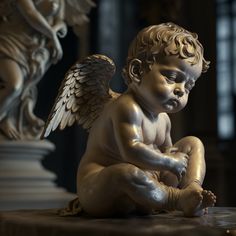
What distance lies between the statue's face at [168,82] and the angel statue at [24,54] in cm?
165

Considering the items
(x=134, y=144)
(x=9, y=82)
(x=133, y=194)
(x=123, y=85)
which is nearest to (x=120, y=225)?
(x=133, y=194)

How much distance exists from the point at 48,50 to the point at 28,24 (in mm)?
187

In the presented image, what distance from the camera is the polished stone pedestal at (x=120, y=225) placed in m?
1.19

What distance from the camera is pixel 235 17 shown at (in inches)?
249

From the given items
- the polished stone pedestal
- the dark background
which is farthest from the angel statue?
the polished stone pedestal

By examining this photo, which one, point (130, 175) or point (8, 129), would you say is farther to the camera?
point (8, 129)

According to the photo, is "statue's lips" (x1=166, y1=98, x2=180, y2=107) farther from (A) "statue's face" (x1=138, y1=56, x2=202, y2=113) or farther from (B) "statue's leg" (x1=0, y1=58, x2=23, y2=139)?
(B) "statue's leg" (x1=0, y1=58, x2=23, y2=139)

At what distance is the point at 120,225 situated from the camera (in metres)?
1.28

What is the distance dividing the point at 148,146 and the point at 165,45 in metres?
0.27

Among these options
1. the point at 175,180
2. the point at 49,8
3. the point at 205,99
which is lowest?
the point at 205,99

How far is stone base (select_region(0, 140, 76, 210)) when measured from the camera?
296 cm

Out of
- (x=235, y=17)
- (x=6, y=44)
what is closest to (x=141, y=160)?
(x=6, y=44)

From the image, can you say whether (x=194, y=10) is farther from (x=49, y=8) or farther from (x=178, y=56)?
(x=178, y=56)

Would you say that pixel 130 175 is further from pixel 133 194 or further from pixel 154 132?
pixel 154 132
